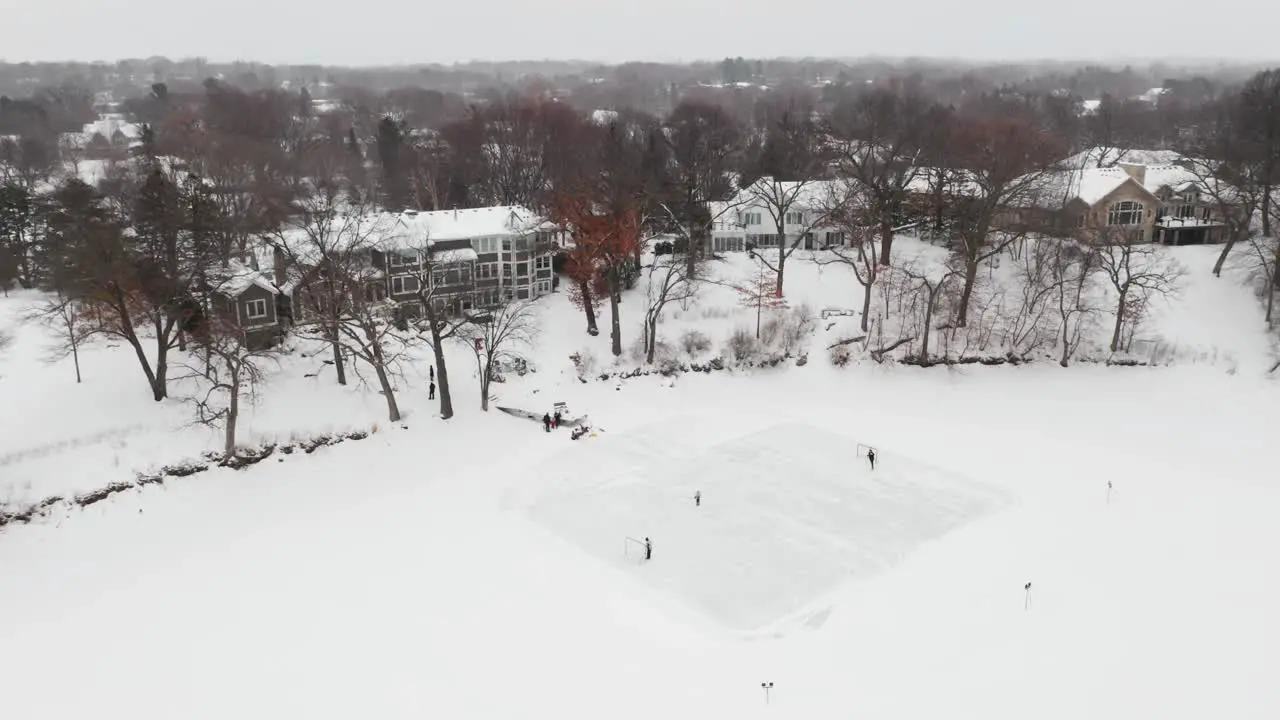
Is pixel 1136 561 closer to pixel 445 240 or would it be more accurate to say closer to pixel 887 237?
pixel 887 237

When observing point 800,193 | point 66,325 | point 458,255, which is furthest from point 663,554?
point 800,193

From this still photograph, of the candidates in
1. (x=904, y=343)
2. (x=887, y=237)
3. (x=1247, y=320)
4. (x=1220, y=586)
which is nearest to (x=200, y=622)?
(x=1220, y=586)

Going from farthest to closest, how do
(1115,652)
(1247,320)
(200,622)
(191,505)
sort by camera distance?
1. (1247,320)
2. (191,505)
3. (200,622)
4. (1115,652)

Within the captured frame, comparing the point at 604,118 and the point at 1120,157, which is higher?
the point at 604,118

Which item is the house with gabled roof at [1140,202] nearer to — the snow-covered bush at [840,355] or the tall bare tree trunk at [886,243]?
the tall bare tree trunk at [886,243]

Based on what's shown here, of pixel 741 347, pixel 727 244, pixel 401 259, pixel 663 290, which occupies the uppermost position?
pixel 401 259

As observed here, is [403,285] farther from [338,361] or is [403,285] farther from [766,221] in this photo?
[766,221]

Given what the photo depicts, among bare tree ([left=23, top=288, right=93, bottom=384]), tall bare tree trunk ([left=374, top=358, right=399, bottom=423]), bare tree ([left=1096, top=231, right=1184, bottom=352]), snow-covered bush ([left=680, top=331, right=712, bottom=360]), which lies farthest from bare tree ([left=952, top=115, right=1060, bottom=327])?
→ bare tree ([left=23, top=288, right=93, bottom=384])
